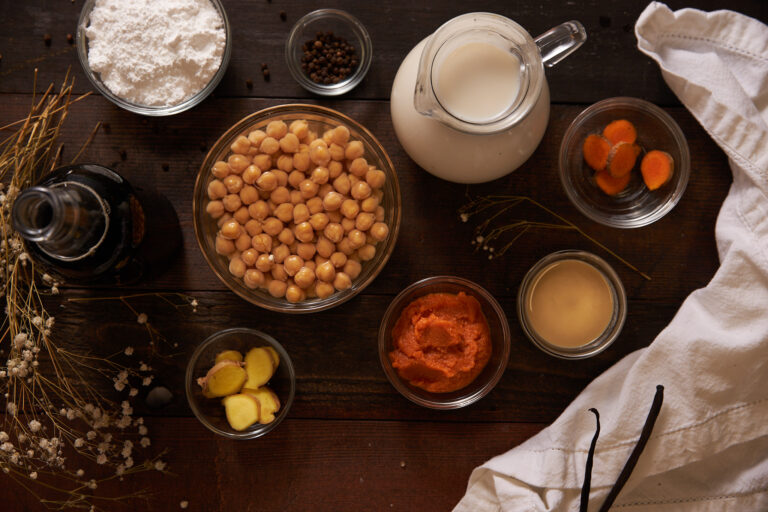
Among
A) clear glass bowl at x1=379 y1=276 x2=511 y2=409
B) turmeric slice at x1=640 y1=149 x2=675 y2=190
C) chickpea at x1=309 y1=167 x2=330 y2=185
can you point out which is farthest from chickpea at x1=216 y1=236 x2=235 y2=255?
turmeric slice at x1=640 y1=149 x2=675 y2=190

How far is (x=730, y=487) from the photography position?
1262mm

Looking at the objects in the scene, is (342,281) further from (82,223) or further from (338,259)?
(82,223)

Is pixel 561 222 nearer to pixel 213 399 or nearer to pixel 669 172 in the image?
pixel 669 172

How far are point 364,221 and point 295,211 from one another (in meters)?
0.14

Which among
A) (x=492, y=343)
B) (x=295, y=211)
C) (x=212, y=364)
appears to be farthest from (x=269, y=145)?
(x=492, y=343)

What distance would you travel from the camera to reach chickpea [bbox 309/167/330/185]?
1.17m

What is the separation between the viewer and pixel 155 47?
1207 millimetres

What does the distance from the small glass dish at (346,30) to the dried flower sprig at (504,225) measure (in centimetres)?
37

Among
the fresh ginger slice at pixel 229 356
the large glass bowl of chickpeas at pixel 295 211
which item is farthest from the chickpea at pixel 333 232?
the fresh ginger slice at pixel 229 356

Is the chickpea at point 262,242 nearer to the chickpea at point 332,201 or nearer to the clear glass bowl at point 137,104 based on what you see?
the chickpea at point 332,201

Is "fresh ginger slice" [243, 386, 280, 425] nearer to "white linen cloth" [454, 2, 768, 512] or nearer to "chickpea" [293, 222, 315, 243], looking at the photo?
"chickpea" [293, 222, 315, 243]

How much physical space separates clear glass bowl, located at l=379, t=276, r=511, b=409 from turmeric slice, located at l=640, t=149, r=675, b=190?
404mm

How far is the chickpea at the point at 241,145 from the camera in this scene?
1.18 metres

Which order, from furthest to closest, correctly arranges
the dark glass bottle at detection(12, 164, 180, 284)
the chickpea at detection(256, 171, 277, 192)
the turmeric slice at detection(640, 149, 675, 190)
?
the turmeric slice at detection(640, 149, 675, 190) → the chickpea at detection(256, 171, 277, 192) → the dark glass bottle at detection(12, 164, 180, 284)
